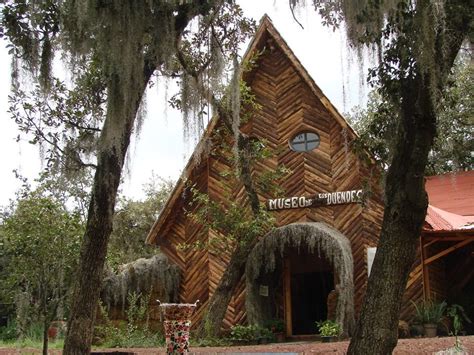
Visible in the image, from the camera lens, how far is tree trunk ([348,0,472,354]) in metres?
6.32

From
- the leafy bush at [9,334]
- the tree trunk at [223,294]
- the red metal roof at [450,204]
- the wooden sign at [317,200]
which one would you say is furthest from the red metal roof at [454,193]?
the leafy bush at [9,334]

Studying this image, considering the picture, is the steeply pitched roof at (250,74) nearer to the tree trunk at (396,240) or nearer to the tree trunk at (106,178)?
the tree trunk at (106,178)

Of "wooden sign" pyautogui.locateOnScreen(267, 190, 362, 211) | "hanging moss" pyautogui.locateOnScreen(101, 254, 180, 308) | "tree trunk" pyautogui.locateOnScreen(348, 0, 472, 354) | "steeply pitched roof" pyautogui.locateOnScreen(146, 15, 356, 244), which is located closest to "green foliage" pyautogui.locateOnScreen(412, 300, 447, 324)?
"wooden sign" pyautogui.locateOnScreen(267, 190, 362, 211)

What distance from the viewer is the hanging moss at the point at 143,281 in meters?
16.8

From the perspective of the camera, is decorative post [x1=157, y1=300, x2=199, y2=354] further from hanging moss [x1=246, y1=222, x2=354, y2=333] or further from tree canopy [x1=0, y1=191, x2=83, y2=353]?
hanging moss [x1=246, y1=222, x2=354, y2=333]

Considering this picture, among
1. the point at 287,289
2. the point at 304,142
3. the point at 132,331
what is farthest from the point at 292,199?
the point at 132,331

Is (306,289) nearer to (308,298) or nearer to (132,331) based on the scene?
(308,298)

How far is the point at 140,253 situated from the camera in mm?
29656

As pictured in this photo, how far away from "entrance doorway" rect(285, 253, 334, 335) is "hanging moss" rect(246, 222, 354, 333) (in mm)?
1587

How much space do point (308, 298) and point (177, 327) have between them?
35.9ft

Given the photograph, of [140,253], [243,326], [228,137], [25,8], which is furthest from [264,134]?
[140,253]

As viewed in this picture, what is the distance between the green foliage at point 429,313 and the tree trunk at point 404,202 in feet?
26.6

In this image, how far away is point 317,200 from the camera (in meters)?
16.3

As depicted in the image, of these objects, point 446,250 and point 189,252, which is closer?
point 446,250
